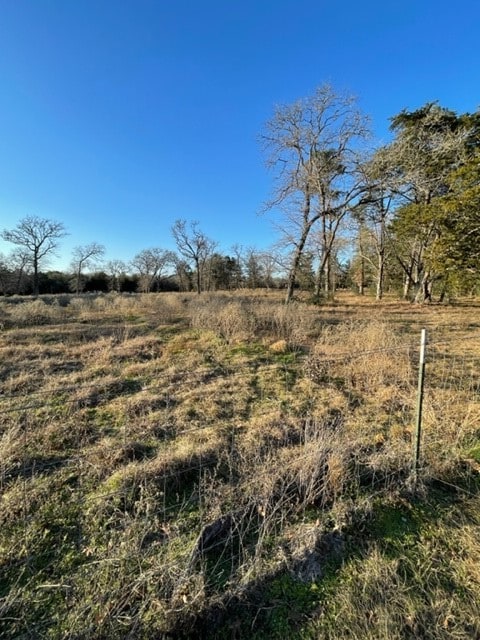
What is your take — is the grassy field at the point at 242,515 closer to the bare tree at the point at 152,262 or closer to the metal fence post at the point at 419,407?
the metal fence post at the point at 419,407

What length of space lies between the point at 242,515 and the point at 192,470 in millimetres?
775

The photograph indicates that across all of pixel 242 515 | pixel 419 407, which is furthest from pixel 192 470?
pixel 419 407

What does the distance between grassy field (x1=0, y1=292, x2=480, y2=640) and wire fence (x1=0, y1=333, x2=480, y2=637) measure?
0.05ft

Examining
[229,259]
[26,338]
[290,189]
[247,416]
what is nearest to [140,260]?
[229,259]

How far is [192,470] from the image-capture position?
2543 mm

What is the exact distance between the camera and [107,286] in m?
43.8

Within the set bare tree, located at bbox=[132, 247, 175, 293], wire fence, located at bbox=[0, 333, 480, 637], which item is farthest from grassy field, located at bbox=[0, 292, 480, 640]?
bare tree, located at bbox=[132, 247, 175, 293]

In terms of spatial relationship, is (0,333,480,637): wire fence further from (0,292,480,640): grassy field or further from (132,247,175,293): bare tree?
(132,247,175,293): bare tree

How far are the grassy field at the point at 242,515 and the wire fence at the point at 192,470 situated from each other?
0.01 meters

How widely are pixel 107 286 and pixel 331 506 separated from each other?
46776 mm

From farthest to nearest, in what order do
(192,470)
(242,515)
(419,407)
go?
(192,470) → (419,407) → (242,515)

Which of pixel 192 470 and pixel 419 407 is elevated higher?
pixel 419 407

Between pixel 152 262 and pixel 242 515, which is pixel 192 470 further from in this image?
pixel 152 262

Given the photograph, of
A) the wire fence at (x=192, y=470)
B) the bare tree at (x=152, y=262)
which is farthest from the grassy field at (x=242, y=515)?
the bare tree at (x=152, y=262)
